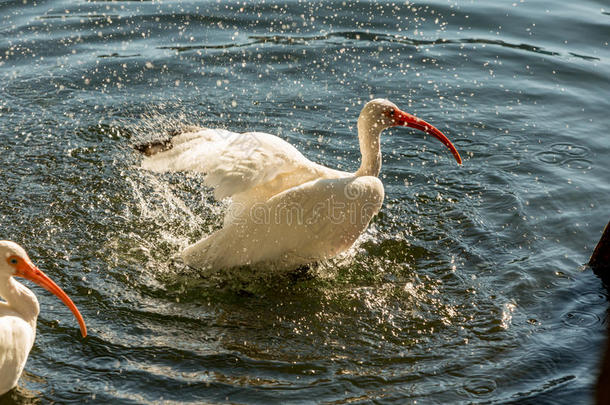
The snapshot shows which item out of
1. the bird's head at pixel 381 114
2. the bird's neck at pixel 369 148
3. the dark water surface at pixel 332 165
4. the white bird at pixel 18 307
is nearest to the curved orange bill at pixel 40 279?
the white bird at pixel 18 307

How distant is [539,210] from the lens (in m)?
7.21

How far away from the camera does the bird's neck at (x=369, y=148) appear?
6.05 metres

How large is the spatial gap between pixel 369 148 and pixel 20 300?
2.80 m

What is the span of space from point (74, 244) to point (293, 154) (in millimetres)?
2024

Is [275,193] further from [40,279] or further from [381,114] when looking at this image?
[40,279]

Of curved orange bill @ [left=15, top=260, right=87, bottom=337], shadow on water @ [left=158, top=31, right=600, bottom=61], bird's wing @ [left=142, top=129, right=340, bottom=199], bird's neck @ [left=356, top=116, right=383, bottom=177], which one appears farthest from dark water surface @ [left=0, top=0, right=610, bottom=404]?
bird's neck @ [left=356, top=116, right=383, bottom=177]

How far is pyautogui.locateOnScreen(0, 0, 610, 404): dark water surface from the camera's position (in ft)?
16.5

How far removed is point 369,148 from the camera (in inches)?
240

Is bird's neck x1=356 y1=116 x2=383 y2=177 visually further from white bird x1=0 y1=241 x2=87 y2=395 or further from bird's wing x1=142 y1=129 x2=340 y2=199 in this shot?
white bird x1=0 y1=241 x2=87 y2=395

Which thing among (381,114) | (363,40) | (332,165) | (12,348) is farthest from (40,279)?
(363,40)

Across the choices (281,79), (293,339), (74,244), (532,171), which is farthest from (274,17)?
(293,339)

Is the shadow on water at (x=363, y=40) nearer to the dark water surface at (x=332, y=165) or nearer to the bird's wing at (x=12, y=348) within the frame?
the dark water surface at (x=332, y=165)

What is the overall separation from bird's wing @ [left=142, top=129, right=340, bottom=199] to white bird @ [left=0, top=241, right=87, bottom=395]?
4.38ft

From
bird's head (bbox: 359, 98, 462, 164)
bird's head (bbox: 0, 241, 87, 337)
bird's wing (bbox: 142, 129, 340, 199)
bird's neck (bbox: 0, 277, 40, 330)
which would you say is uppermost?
bird's head (bbox: 359, 98, 462, 164)
